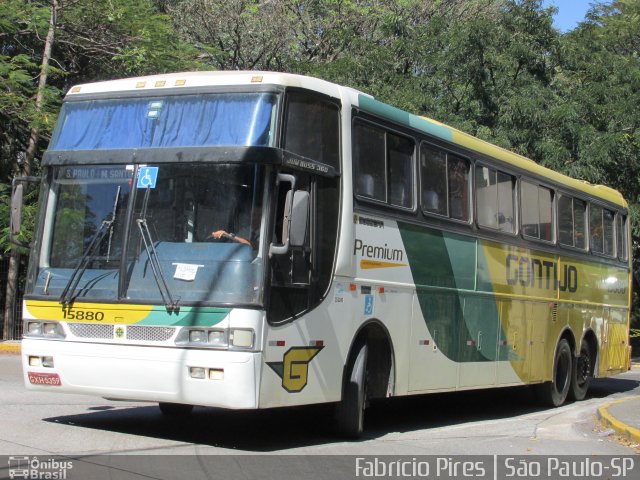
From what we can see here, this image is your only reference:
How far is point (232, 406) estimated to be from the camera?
25.9ft

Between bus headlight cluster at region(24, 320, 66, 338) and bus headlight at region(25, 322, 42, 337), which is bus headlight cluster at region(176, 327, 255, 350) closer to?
bus headlight cluster at region(24, 320, 66, 338)

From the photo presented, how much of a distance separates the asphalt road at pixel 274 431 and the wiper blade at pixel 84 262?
137 centimetres

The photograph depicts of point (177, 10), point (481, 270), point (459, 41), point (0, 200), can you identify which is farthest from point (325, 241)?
point (177, 10)

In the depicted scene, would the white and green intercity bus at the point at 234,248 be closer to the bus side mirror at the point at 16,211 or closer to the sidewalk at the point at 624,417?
the bus side mirror at the point at 16,211

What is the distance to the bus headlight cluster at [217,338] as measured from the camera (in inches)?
312

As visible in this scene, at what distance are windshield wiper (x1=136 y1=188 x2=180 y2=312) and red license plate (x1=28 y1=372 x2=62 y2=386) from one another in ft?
4.71

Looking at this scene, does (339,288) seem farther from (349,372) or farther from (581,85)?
(581,85)

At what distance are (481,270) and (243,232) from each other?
5073 millimetres

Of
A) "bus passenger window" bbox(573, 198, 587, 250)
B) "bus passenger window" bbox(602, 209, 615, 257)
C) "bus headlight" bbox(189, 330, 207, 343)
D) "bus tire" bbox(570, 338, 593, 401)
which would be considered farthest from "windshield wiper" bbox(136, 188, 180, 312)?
"bus passenger window" bbox(602, 209, 615, 257)

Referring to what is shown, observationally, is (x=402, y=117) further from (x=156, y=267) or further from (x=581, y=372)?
(x=581, y=372)

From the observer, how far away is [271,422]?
10.8 m

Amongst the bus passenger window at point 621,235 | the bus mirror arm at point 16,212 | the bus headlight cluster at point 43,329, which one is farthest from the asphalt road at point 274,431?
the bus passenger window at point 621,235

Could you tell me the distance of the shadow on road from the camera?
9203 millimetres

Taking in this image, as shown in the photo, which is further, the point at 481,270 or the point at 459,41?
the point at 459,41
